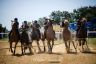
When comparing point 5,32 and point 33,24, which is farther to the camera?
point 5,32

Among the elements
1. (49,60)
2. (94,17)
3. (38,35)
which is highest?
(94,17)

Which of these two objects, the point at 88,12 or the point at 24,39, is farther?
the point at 88,12

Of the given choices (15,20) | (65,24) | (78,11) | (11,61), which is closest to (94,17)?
(78,11)

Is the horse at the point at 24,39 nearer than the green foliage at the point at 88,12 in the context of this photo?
Yes

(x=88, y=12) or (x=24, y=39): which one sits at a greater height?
(x=88, y=12)

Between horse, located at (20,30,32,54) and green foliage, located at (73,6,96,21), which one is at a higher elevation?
green foliage, located at (73,6,96,21)

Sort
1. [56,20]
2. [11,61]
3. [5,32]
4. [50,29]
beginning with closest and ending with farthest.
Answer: [11,61], [50,29], [56,20], [5,32]

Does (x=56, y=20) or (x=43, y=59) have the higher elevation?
(x=56, y=20)

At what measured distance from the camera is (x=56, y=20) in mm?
18625

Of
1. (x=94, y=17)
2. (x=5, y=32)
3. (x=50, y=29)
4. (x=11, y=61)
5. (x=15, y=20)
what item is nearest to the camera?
(x=11, y=61)

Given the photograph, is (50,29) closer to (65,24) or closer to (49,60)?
(65,24)

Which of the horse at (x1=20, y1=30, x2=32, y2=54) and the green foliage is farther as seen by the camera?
the green foliage

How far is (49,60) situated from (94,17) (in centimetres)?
671

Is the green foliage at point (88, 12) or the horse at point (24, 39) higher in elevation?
the green foliage at point (88, 12)
